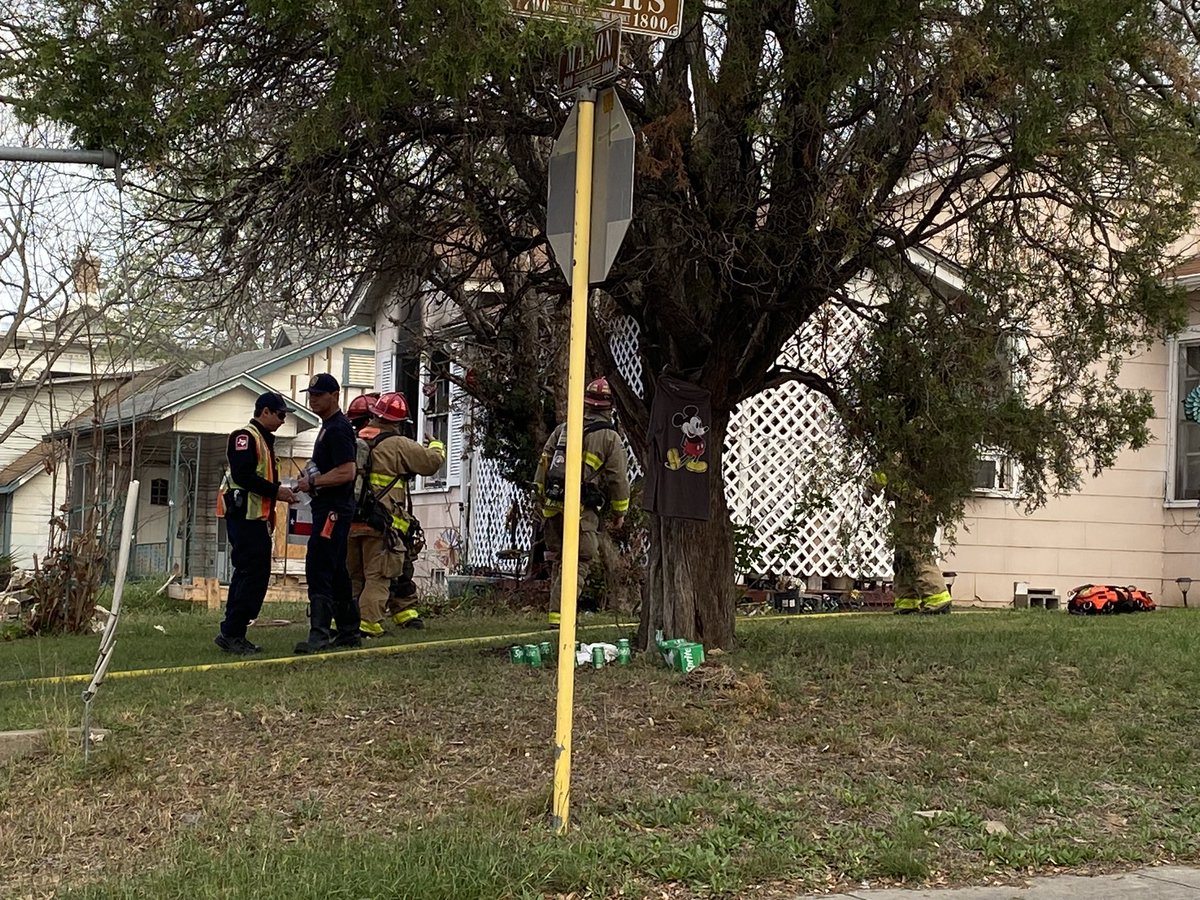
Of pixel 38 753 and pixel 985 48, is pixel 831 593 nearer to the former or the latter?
pixel 985 48

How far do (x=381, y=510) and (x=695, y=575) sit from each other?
12.3 feet

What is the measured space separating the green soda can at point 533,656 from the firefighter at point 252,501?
249 centimetres

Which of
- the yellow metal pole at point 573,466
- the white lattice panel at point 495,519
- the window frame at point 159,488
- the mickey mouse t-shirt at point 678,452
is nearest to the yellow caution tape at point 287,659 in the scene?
the mickey mouse t-shirt at point 678,452

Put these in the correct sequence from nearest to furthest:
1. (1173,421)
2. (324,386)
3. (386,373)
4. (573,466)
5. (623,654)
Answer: (573,466) → (623,654) → (324,386) → (1173,421) → (386,373)

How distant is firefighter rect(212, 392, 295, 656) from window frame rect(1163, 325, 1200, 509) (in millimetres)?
11367

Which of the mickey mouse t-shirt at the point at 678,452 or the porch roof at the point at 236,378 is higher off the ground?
the porch roof at the point at 236,378

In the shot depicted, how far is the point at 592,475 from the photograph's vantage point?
11375mm

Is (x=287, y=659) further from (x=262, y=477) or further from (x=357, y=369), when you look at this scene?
(x=357, y=369)

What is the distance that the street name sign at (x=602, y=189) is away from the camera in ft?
Result: 18.4

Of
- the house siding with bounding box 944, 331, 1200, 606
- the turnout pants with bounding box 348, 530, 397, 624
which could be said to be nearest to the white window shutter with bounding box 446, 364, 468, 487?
the house siding with bounding box 944, 331, 1200, 606

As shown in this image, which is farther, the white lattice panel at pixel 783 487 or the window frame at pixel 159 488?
the window frame at pixel 159 488

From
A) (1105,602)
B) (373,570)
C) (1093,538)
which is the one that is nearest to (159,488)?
(373,570)

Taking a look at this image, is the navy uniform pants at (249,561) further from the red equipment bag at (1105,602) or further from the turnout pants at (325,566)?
the red equipment bag at (1105,602)

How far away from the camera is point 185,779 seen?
633 centimetres
